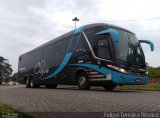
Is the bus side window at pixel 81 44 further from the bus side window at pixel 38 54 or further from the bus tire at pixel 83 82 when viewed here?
the bus side window at pixel 38 54

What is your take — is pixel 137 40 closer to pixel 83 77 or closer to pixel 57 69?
pixel 83 77

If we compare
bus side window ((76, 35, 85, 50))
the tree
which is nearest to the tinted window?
bus side window ((76, 35, 85, 50))

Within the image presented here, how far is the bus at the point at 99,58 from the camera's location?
601 inches

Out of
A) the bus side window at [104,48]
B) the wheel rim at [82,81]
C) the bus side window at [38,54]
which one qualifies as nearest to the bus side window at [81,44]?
the bus side window at [104,48]

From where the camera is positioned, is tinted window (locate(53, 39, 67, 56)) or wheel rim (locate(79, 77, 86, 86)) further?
tinted window (locate(53, 39, 67, 56))

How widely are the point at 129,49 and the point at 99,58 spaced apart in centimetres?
155

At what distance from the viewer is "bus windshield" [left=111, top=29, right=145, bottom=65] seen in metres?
15.4

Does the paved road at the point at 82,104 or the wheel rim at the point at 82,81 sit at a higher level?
the wheel rim at the point at 82,81

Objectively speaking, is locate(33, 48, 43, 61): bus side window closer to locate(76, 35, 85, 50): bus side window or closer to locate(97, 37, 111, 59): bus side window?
locate(76, 35, 85, 50): bus side window

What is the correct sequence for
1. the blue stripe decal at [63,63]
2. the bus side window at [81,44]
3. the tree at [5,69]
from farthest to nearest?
the tree at [5,69] → the blue stripe decal at [63,63] → the bus side window at [81,44]

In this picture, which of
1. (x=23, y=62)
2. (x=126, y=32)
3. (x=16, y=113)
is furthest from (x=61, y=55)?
(x=16, y=113)

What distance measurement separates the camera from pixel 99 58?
15898mm

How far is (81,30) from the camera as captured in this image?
17.9 meters

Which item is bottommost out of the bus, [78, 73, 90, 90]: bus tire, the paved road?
the paved road
